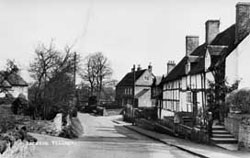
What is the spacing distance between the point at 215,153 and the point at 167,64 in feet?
113

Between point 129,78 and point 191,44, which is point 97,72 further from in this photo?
point 191,44

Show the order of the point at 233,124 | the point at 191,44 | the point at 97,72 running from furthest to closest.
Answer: the point at 97,72 → the point at 191,44 → the point at 233,124

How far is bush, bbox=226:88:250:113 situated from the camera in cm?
1860

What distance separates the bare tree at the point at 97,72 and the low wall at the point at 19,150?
59.0 metres

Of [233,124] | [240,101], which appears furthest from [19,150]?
[233,124]

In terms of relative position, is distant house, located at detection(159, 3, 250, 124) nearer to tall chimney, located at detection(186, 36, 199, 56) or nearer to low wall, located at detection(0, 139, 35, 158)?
tall chimney, located at detection(186, 36, 199, 56)

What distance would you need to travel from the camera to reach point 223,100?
2306cm

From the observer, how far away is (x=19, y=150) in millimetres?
11750

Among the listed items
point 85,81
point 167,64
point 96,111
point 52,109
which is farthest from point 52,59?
point 85,81

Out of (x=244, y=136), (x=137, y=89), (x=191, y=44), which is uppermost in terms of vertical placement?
(x=191, y=44)

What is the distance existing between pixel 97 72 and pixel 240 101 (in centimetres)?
5754

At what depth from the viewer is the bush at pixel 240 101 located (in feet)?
61.0

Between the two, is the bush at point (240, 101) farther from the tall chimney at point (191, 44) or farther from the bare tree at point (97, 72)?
the bare tree at point (97, 72)

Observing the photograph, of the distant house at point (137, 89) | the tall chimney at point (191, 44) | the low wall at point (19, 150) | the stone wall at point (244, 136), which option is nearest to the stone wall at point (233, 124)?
the stone wall at point (244, 136)
